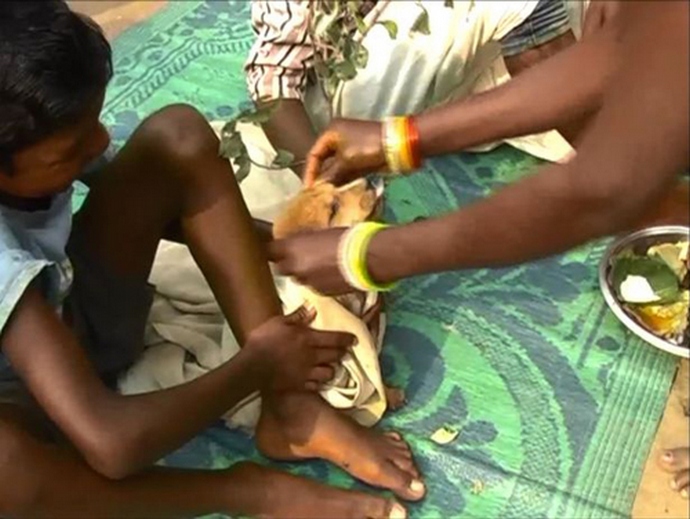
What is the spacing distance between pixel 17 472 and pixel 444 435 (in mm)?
567

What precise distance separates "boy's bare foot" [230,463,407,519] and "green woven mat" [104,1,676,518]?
0.06m

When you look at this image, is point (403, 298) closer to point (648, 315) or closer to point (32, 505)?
point (648, 315)

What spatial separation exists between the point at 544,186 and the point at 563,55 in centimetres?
38

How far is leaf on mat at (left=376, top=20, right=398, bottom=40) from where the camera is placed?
1.75m

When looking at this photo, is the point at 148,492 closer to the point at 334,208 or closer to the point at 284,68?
the point at 334,208

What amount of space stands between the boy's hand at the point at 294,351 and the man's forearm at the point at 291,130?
31cm

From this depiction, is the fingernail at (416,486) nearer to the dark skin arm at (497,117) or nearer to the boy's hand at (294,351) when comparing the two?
the boy's hand at (294,351)

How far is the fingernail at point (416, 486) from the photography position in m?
1.54

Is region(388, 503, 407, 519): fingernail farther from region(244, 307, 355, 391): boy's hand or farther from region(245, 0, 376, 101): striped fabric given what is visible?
region(245, 0, 376, 101): striped fabric

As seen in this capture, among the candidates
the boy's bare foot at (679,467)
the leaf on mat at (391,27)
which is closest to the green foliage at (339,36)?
the leaf on mat at (391,27)

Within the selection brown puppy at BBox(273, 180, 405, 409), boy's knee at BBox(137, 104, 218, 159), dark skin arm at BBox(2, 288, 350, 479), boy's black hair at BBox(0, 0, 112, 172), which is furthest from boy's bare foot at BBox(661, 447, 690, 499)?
boy's black hair at BBox(0, 0, 112, 172)

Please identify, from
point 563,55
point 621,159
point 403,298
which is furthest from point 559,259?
point 621,159

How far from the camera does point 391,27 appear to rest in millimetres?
1758

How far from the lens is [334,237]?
1.24 metres
